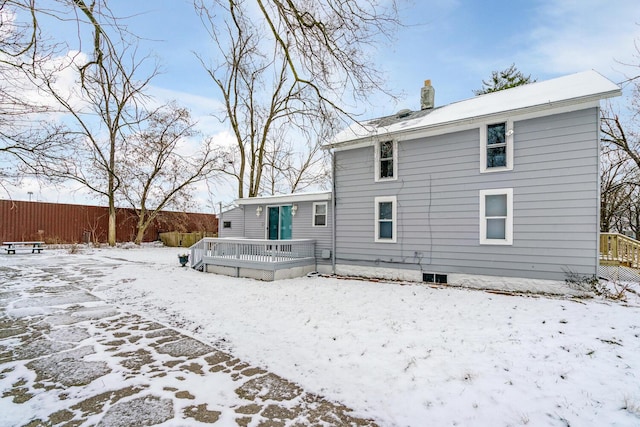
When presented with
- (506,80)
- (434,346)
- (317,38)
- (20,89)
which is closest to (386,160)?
(317,38)

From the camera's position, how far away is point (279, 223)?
11805 millimetres

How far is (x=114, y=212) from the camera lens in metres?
18.5

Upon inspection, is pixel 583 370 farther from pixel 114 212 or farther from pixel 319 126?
pixel 114 212

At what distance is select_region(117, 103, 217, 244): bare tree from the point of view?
1889 cm

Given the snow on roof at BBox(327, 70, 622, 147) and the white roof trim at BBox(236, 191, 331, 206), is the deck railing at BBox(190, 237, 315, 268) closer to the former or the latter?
the white roof trim at BBox(236, 191, 331, 206)

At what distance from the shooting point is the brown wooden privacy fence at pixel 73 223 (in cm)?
1617

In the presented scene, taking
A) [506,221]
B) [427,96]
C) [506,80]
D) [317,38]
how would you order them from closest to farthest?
[317,38] < [506,221] < [427,96] < [506,80]

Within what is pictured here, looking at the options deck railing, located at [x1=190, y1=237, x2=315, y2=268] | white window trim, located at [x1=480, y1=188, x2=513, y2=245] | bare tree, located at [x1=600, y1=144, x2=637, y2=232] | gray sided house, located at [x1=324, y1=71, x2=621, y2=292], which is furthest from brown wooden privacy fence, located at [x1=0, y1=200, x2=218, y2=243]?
bare tree, located at [x1=600, y1=144, x2=637, y2=232]

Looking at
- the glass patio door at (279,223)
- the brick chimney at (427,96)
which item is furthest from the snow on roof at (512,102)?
the glass patio door at (279,223)

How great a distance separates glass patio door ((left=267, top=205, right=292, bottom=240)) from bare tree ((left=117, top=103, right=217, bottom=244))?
988cm

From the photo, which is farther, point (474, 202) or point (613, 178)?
point (613, 178)

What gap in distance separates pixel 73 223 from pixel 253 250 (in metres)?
15.8

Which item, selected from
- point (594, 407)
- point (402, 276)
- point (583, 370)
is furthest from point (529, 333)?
point (402, 276)

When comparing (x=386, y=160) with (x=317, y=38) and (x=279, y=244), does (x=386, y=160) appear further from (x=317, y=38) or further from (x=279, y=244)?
(x=317, y=38)
